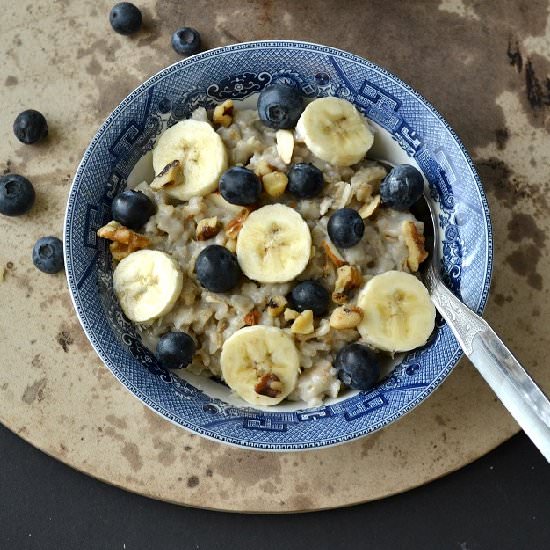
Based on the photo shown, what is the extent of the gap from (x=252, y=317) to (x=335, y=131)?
509mm

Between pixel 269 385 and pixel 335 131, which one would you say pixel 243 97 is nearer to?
pixel 335 131

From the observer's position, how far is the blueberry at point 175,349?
5.84 feet

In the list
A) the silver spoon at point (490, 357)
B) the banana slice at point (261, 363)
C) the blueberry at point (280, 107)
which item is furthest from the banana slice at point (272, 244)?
the silver spoon at point (490, 357)

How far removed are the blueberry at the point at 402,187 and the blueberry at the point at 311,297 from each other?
275 mm

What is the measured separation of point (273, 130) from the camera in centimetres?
196

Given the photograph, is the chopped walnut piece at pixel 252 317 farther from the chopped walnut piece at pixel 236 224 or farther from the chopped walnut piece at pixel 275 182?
the chopped walnut piece at pixel 275 182

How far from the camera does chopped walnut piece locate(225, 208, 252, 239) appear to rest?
1.84 metres

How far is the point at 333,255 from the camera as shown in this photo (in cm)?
180

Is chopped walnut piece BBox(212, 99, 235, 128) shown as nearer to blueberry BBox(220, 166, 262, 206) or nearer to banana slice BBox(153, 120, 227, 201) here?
banana slice BBox(153, 120, 227, 201)

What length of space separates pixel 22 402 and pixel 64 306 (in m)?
0.29

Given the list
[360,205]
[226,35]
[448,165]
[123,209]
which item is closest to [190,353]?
[123,209]

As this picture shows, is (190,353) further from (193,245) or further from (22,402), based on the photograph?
(22,402)

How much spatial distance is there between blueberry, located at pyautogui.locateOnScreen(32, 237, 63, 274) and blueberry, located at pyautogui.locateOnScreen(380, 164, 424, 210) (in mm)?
944

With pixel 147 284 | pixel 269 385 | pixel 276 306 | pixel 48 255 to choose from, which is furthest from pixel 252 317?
pixel 48 255
